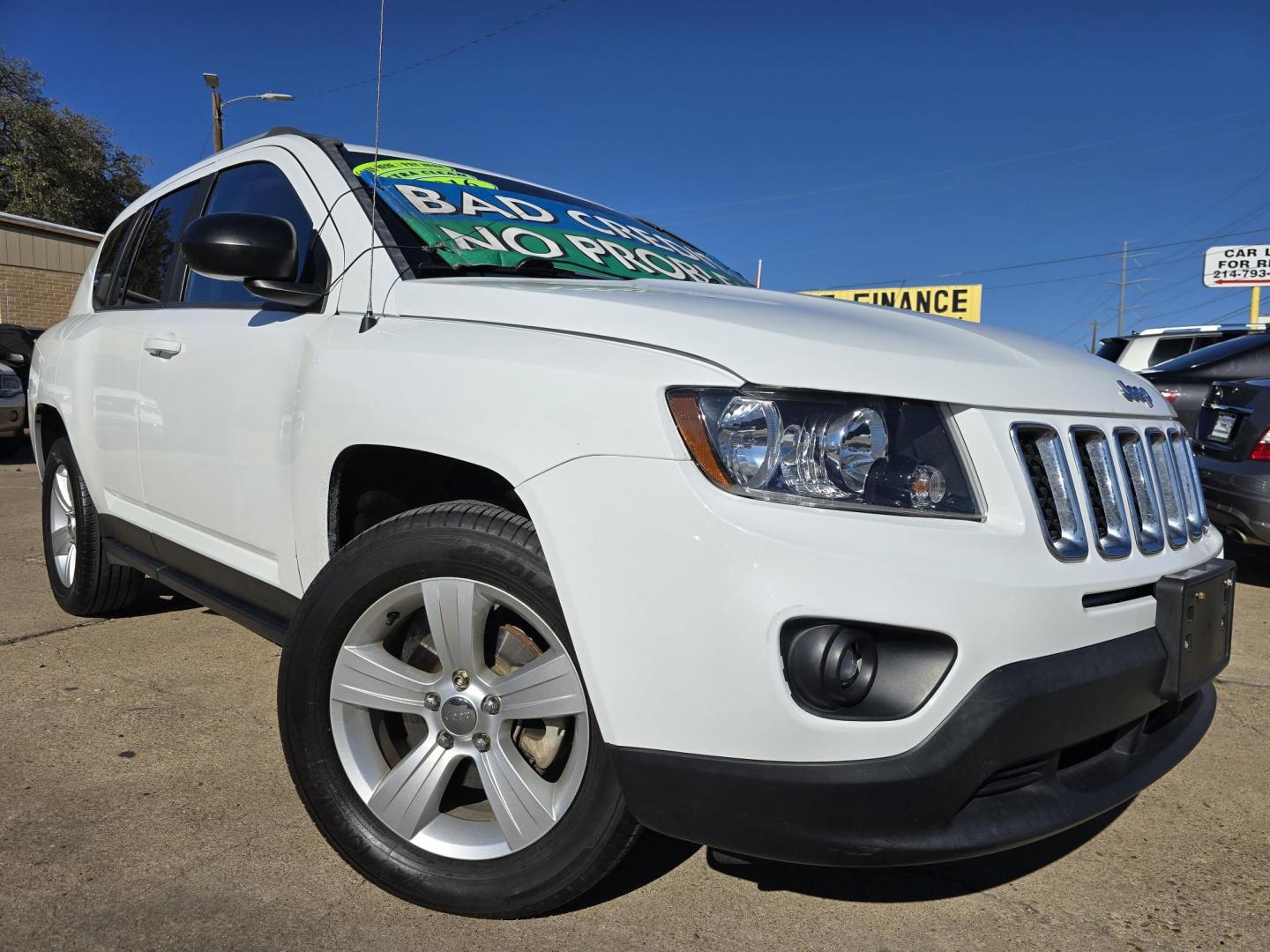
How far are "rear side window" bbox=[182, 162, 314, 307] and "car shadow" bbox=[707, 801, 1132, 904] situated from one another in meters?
1.85

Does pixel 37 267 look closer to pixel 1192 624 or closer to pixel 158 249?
pixel 158 249

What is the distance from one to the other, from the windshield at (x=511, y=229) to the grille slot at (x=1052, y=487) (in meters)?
1.25

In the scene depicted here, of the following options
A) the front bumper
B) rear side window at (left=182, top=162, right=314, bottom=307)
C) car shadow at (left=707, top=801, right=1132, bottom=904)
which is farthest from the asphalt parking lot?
the front bumper

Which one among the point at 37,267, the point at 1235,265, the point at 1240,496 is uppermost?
the point at 1235,265

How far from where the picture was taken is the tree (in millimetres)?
28062

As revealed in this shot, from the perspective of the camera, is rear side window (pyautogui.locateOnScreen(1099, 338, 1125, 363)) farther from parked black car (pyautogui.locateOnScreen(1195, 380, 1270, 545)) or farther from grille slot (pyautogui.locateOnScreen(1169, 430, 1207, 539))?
grille slot (pyautogui.locateOnScreen(1169, 430, 1207, 539))

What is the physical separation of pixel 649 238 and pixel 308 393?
4.67 feet

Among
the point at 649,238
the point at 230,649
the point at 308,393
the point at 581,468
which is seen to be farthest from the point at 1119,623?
the point at 230,649

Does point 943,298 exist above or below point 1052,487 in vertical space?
above

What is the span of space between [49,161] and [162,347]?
31692 mm

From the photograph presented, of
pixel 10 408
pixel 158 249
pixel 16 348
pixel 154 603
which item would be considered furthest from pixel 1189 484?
pixel 16 348

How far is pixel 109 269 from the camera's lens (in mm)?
3869

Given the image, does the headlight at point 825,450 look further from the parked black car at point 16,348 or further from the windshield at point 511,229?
the parked black car at point 16,348

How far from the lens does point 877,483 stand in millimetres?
1592
